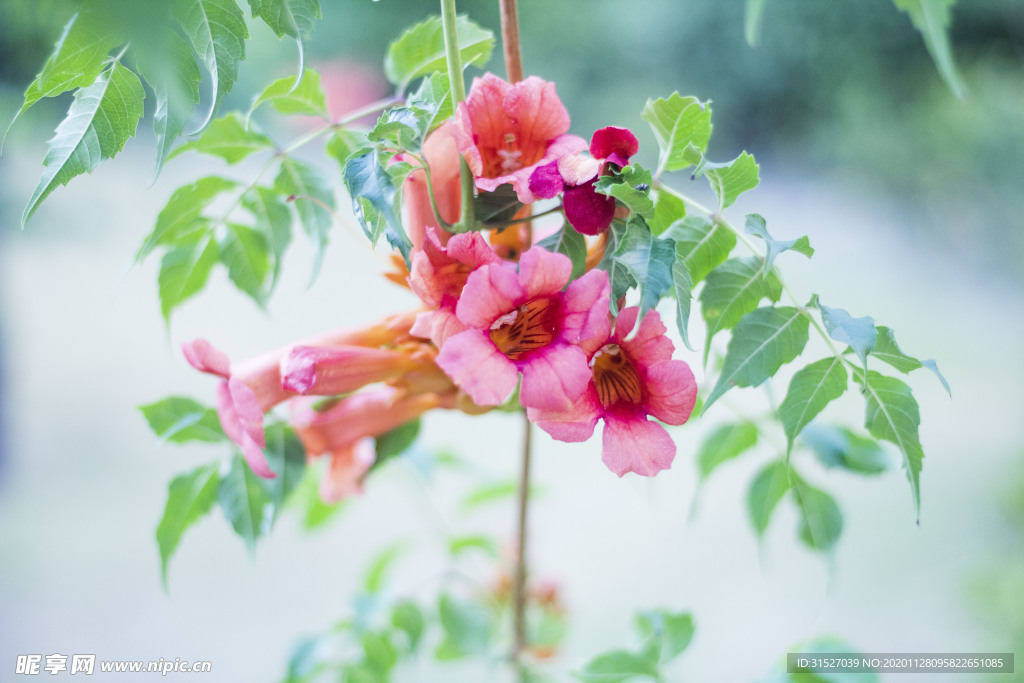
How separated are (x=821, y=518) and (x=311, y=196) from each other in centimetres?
35

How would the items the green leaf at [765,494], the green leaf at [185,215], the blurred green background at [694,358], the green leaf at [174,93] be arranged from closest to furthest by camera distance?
1. the green leaf at [174,93]
2. the green leaf at [185,215]
3. the green leaf at [765,494]
4. the blurred green background at [694,358]

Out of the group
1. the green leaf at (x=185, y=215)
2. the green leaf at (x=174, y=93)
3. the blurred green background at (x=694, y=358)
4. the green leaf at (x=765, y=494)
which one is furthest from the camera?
the blurred green background at (x=694, y=358)

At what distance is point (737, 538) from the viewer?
1.32 metres

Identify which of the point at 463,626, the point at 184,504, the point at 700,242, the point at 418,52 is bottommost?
the point at 463,626

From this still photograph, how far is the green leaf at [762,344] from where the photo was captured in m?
0.27

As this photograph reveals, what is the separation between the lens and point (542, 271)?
235 mm

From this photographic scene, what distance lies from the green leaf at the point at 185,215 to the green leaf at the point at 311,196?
3cm

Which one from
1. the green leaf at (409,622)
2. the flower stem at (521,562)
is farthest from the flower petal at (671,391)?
the green leaf at (409,622)

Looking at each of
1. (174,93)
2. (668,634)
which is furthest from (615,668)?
(174,93)

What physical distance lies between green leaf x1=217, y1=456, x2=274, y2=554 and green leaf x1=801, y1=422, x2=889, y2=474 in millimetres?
334

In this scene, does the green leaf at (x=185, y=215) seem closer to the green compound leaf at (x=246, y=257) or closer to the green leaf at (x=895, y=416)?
the green compound leaf at (x=246, y=257)

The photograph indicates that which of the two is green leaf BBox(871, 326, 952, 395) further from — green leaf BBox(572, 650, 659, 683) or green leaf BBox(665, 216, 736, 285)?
green leaf BBox(572, 650, 659, 683)

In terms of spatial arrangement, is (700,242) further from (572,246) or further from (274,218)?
(274,218)

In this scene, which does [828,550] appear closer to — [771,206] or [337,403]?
[337,403]
